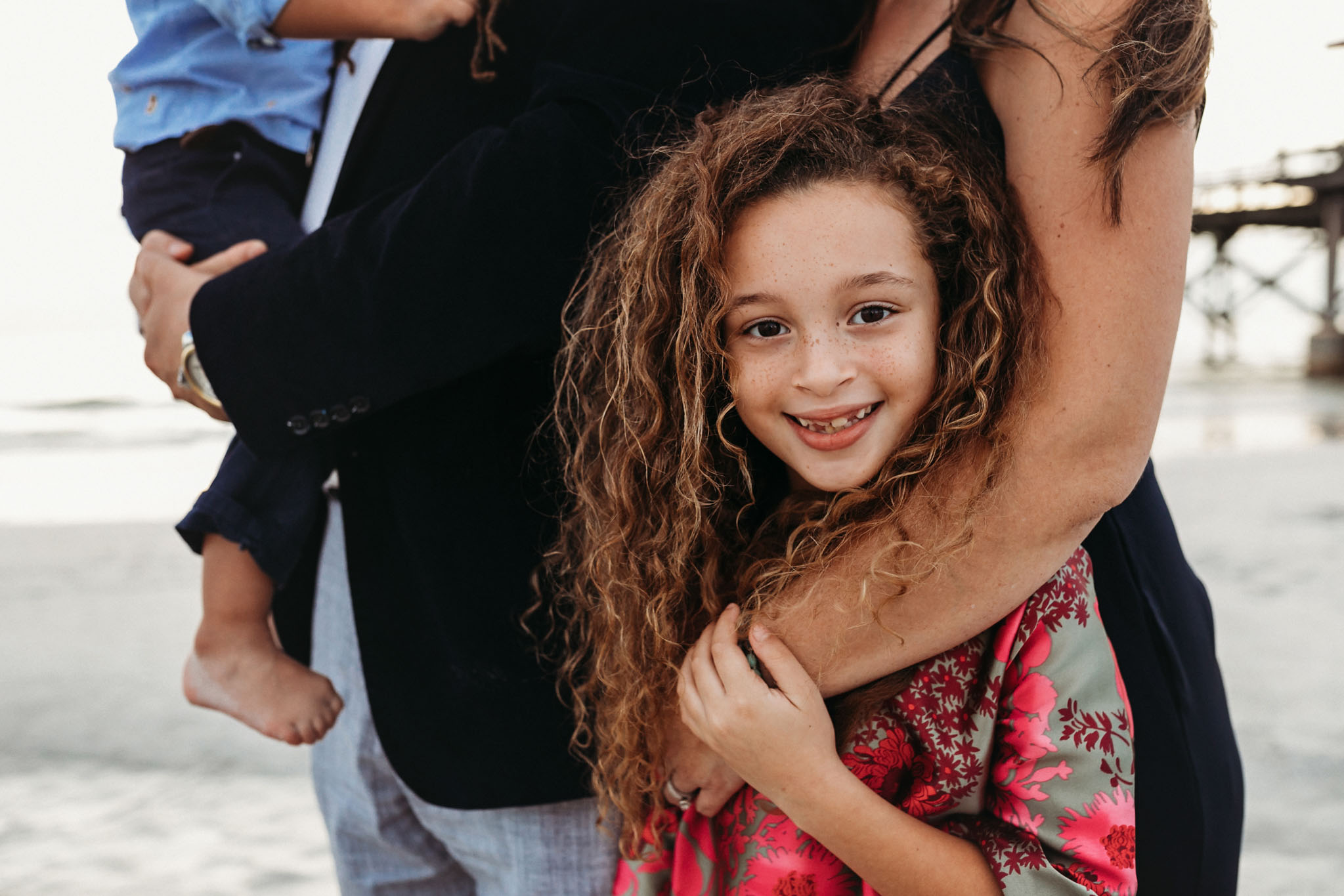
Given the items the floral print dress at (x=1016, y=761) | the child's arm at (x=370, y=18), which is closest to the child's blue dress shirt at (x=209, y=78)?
the child's arm at (x=370, y=18)

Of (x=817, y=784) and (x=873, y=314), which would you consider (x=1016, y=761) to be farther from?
(x=873, y=314)

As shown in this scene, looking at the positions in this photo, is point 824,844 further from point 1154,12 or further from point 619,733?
point 1154,12

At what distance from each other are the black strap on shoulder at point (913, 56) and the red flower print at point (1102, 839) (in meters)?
0.77

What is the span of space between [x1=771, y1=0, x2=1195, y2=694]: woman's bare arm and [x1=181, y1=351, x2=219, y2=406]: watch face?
0.71 metres

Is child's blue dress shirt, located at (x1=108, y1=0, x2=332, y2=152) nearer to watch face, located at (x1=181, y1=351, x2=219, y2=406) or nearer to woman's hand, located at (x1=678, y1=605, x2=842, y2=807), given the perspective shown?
watch face, located at (x1=181, y1=351, x2=219, y2=406)

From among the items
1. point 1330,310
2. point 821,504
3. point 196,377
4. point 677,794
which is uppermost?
point 1330,310

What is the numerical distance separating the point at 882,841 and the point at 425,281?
0.72 meters

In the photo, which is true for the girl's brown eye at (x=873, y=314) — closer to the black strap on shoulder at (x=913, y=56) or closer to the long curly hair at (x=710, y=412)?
the long curly hair at (x=710, y=412)

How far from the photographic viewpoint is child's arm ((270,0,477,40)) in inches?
44.1

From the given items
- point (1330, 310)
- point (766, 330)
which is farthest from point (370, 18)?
point (1330, 310)

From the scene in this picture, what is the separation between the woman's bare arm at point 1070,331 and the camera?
2.83 ft

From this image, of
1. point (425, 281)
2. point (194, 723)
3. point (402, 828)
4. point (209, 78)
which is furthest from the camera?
point (194, 723)

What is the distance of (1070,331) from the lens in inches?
35.5

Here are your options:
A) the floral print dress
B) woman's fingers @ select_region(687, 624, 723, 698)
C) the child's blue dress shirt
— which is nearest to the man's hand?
the child's blue dress shirt
